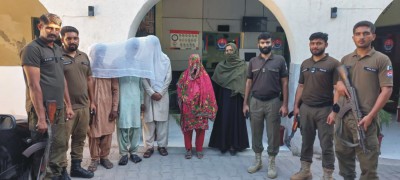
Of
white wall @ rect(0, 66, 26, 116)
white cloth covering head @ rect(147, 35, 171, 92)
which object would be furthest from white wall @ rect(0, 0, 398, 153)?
white cloth covering head @ rect(147, 35, 171, 92)

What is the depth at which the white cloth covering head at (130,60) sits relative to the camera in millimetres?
4371

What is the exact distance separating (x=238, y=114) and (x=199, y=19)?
4133 mm

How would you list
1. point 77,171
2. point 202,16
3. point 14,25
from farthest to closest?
point 202,16 < point 14,25 < point 77,171

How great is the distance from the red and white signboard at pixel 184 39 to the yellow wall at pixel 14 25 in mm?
3088

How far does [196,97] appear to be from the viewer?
4.80 m

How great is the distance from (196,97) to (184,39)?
4.12m

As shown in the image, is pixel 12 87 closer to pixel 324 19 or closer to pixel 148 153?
pixel 148 153

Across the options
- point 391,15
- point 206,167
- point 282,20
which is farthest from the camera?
point 391,15

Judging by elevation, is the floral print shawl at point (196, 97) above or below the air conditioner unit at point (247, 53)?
below

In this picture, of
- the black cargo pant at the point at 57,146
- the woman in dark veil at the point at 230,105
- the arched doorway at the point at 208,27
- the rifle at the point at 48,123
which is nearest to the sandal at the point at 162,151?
the woman in dark veil at the point at 230,105

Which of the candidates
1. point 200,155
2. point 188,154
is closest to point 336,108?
point 200,155

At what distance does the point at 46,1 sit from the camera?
5.04 m

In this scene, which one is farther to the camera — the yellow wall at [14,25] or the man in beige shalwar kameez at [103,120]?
the yellow wall at [14,25]

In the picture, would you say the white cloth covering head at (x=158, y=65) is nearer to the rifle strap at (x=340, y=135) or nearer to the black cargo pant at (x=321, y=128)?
the black cargo pant at (x=321, y=128)
